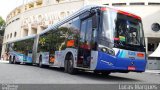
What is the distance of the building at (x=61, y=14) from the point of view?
152 ft

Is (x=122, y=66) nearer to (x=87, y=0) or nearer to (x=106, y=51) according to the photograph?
(x=106, y=51)

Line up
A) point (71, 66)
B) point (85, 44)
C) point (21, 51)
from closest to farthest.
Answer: point (85, 44) → point (71, 66) → point (21, 51)

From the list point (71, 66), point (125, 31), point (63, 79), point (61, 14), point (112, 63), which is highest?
point (61, 14)

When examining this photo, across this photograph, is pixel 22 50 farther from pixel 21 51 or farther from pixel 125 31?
pixel 125 31

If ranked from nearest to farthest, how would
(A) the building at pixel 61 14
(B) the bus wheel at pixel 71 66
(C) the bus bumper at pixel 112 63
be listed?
(C) the bus bumper at pixel 112 63, (B) the bus wheel at pixel 71 66, (A) the building at pixel 61 14

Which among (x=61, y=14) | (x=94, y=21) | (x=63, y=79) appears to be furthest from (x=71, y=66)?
(x=61, y=14)

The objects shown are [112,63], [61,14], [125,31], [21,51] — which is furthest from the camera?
[61,14]

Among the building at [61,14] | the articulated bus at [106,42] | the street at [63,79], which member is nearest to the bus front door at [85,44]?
the articulated bus at [106,42]

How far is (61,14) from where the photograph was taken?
55.2m

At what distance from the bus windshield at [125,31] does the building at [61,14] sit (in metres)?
18.6

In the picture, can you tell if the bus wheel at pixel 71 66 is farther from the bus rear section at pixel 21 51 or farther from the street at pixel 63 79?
the bus rear section at pixel 21 51

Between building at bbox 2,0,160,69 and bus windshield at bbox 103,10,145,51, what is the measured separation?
18634mm

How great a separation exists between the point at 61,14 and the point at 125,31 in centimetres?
4442

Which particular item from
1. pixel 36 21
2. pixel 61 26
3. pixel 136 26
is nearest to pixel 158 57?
pixel 61 26
